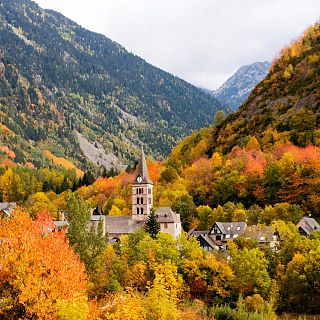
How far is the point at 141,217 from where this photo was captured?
4589 inches

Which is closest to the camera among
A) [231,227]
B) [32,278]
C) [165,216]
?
[32,278]

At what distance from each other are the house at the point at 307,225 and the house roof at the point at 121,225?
29.4m

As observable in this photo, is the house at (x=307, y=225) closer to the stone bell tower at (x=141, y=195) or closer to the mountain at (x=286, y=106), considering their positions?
the stone bell tower at (x=141, y=195)

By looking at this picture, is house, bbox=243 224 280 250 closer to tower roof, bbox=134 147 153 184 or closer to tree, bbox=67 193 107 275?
tower roof, bbox=134 147 153 184

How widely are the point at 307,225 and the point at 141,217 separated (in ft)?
107

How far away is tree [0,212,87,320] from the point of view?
38719 millimetres

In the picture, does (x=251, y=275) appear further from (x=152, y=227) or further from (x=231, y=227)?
(x=231, y=227)

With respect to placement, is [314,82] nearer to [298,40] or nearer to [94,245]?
[298,40]

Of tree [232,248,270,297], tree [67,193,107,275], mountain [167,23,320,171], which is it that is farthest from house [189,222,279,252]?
mountain [167,23,320,171]

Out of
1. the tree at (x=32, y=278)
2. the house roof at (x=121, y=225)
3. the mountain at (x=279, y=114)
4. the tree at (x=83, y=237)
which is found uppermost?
the mountain at (x=279, y=114)

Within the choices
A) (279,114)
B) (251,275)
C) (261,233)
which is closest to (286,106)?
(279,114)

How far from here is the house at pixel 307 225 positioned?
97.6 m

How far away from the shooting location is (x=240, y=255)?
77688 mm

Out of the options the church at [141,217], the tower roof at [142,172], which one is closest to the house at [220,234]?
the church at [141,217]
